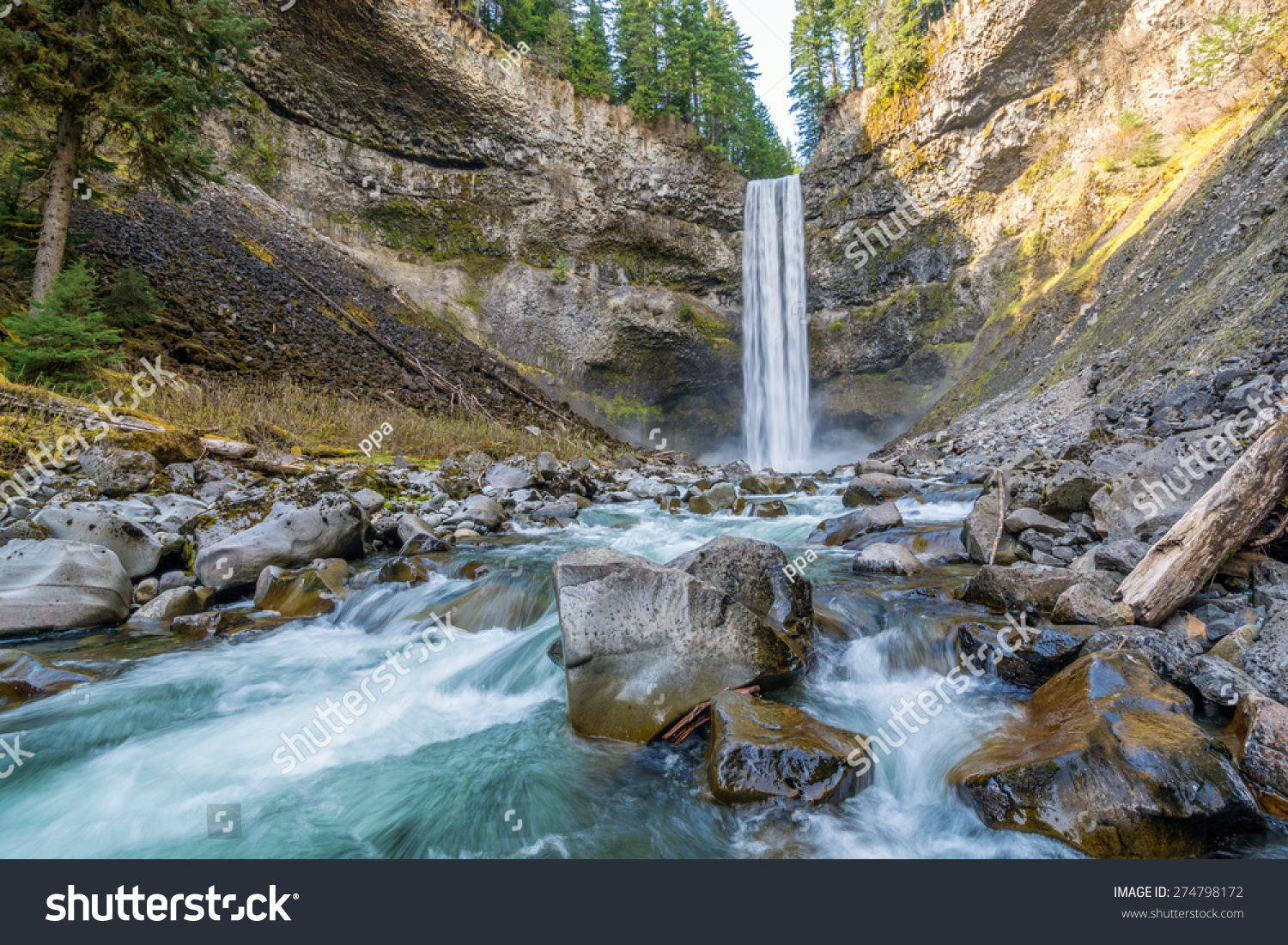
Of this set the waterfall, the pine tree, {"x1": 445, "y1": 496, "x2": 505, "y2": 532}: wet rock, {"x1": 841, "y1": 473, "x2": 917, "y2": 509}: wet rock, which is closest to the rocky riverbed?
{"x1": 445, "y1": 496, "x2": 505, "y2": 532}: wet rock

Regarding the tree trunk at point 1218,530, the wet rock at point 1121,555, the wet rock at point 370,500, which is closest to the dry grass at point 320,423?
the wet rock at point 370,500

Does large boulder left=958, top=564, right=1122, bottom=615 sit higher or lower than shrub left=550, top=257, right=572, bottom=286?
lower

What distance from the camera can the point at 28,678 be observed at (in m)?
3.42

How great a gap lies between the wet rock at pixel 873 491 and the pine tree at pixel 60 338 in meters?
11.2

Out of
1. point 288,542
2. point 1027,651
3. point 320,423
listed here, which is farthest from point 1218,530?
point 320,423

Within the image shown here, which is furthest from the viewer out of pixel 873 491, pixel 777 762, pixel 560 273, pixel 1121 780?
pixel 560 273

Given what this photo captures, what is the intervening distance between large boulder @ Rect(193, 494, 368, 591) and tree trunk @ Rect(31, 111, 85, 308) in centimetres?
627

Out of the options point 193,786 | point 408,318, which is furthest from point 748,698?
point 408,318

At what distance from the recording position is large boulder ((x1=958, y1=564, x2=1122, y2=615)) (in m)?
3.73

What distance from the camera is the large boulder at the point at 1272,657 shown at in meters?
2.46

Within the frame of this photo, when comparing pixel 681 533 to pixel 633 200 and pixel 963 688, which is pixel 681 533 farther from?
pixel 633 200

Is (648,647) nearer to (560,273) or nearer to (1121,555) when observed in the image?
(1121,555)

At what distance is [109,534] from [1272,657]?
25.5ft

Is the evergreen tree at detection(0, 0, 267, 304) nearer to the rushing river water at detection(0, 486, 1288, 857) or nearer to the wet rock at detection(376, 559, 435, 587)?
the wet rock at detection(376, 559, 435, 587)
